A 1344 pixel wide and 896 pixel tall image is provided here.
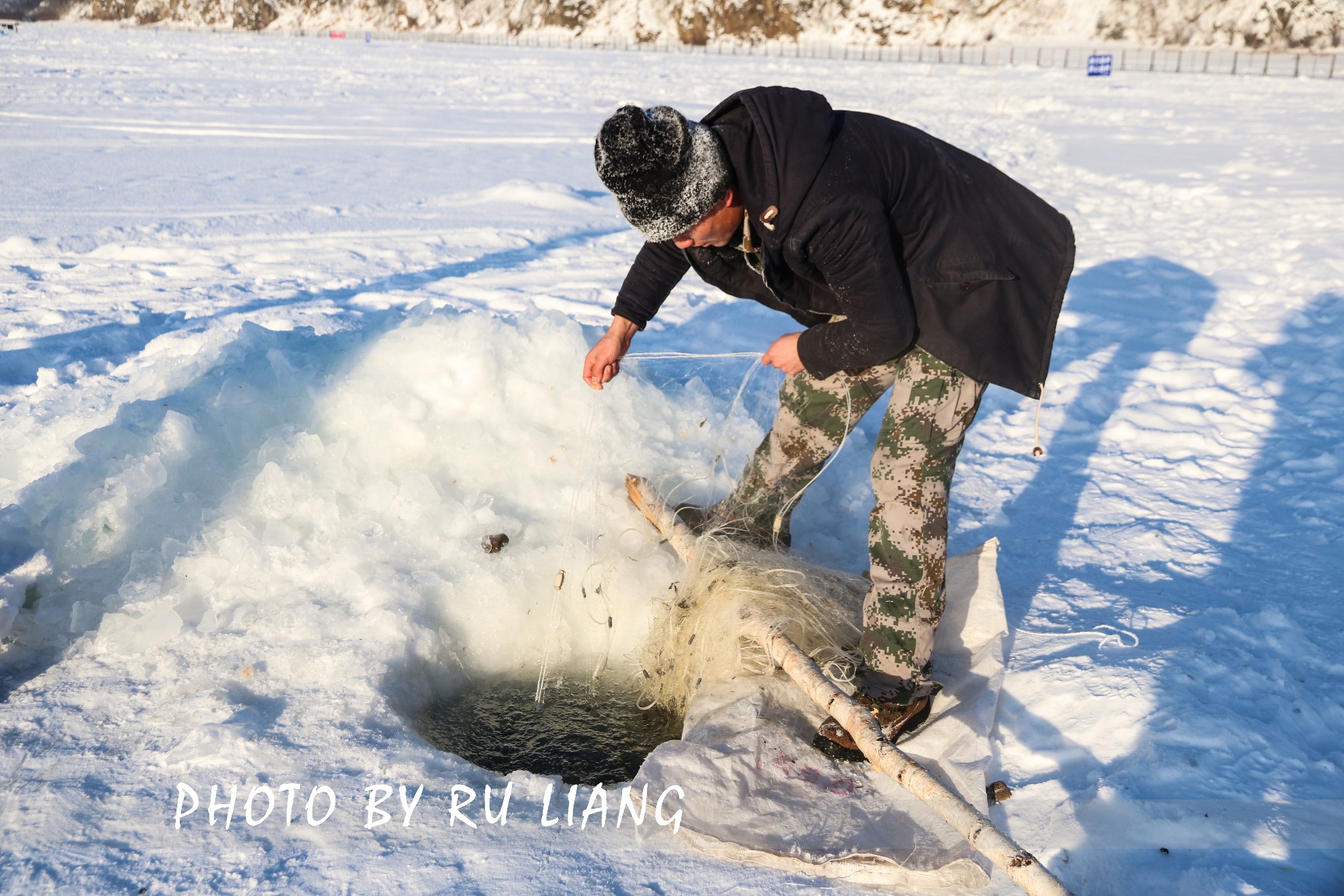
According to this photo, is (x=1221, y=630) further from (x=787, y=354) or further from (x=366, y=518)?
(x=366, y=518)

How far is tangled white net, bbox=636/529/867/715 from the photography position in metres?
2.53

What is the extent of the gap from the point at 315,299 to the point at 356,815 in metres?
4.33

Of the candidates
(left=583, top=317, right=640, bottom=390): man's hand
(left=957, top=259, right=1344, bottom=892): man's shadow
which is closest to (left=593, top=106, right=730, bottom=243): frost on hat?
(left=583, top=317, right=640, bottom=390): man's hand

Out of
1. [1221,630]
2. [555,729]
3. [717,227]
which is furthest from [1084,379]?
[555,729]

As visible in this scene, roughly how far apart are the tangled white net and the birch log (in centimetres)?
8

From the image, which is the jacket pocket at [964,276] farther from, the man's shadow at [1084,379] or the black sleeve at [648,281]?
the man's shadow at [1084,379]

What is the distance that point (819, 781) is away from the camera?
7.32ft

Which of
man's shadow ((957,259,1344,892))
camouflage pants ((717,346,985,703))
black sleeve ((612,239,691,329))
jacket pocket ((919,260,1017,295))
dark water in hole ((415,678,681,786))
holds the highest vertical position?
jacket pocket ((919,260,1017,295))

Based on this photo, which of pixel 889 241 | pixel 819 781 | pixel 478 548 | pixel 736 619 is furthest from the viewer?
pixel 478 548

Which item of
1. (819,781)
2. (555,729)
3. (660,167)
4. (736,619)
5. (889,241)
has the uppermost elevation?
(660,167)

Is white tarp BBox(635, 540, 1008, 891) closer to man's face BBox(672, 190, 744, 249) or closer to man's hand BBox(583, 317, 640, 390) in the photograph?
man's hand BBox(583, 317, 640, 390)

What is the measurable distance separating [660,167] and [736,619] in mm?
1261

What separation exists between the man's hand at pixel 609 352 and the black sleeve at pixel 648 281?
0.03 metres

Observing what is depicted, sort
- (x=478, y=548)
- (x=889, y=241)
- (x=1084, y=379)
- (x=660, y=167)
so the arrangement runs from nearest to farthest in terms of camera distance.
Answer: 1. (x=660, y=167)
2. (x=889, y=241)
3. (x=478, y=548)
4. (x=1084, y=379)
